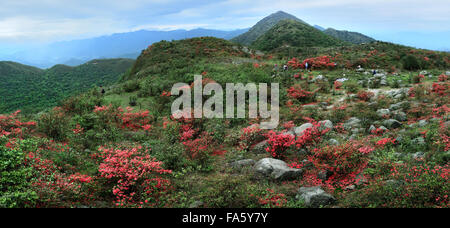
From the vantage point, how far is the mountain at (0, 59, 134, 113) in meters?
55.9

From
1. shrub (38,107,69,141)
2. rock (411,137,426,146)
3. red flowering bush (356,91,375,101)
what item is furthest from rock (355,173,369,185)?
shrub (38,107,69,141)

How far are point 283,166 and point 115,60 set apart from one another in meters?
121

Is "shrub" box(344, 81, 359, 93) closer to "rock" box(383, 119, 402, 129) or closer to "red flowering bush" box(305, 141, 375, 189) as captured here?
"rock" box(383, 119, 402, 129)

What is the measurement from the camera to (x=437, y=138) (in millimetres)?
7652

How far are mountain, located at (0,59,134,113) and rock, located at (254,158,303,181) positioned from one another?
5483cm

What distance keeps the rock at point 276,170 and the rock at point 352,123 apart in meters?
4.22

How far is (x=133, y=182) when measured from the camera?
6.57 m

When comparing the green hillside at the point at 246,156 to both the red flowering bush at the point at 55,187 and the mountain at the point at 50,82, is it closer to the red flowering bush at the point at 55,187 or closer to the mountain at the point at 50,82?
the red flowering bush at the point at 55,187

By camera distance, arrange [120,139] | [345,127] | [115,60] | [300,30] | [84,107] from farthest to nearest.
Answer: [115,60] < [300,30] < [84,107] < [120,139] < [345,127]

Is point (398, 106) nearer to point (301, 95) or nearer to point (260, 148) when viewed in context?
point (301, 95)

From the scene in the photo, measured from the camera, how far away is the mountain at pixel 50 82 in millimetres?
55875

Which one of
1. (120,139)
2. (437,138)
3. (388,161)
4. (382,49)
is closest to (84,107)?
(120,139)

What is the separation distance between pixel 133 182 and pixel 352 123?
9215 mm
